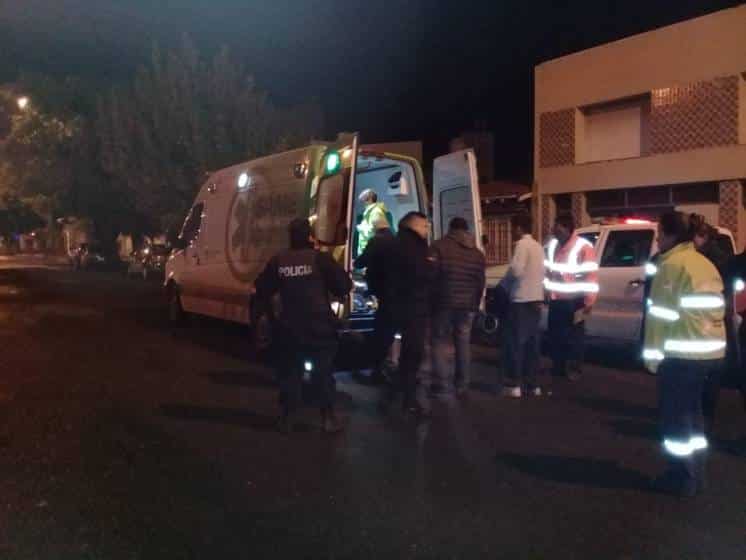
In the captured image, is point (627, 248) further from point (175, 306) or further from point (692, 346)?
point (175, 306)

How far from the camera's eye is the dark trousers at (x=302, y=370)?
259 inches

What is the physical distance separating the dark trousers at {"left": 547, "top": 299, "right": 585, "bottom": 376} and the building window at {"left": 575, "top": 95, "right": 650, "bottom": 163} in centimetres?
987

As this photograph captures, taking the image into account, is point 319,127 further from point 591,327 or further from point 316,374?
point 316,374

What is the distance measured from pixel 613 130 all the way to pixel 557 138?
142 cm

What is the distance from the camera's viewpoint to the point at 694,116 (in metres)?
16.6

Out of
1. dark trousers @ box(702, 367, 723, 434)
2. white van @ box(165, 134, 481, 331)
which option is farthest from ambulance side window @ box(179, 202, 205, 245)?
dark trousers @ box(702, 367, 723, 434)

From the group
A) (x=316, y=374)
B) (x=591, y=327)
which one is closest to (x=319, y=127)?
(x=591, y=327)

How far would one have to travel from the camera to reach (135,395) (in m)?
8.52

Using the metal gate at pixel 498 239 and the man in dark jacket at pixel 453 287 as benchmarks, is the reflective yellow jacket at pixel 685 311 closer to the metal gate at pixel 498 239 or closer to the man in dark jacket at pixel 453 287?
the man in dark jacket at pixel 453 287

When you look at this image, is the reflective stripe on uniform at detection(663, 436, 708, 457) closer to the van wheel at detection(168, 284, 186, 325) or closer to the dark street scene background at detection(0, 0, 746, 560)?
the dark street scene background at detection(0, 0, 746, 560)

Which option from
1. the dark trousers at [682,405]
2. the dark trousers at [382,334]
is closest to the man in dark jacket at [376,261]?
the dark trousers at [382,334]

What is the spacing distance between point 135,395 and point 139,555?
4322mm

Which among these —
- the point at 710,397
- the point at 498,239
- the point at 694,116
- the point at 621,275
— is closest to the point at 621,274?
the point at 621,275

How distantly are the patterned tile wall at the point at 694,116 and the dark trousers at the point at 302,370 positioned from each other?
12109mm
